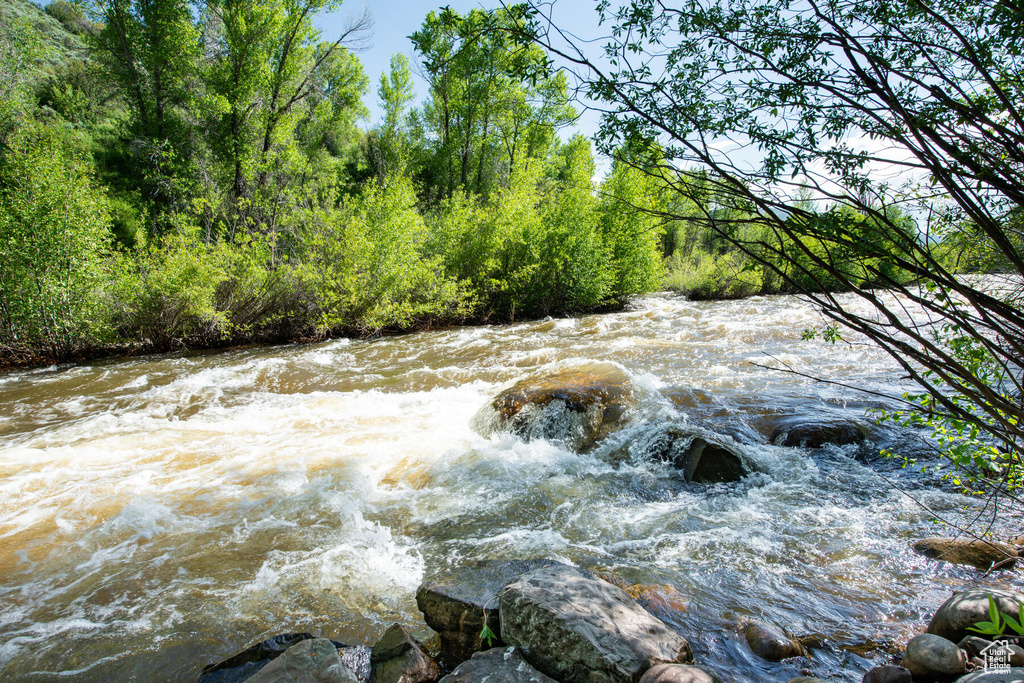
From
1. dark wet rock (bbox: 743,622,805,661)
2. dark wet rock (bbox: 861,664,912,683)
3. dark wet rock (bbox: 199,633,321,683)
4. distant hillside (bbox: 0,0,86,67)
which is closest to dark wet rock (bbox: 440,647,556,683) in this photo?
dark wet rock (bbox: 199,633,321,683)

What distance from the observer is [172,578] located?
389 cm

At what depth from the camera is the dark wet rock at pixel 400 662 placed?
2666 millimetres

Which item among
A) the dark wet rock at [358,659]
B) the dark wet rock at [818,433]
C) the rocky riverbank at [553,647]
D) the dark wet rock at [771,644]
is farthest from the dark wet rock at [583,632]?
the dark wet rock at [818,433]

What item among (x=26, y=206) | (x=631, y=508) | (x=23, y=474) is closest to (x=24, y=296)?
(x=26, y=206)

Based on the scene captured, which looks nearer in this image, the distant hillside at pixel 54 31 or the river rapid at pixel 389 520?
the river rapid at pixel 389 520

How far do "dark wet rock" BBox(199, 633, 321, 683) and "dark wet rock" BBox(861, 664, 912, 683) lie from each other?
3266 mm

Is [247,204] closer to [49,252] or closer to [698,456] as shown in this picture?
[49,252]

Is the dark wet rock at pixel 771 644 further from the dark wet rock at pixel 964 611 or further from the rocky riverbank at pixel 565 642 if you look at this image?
the dark wet rock at pixel 964 611

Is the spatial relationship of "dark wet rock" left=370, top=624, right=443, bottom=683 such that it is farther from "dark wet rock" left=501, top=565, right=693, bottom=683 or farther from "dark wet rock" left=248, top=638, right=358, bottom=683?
"dark wet rock" left=501, top=565, right=693, bottom=683

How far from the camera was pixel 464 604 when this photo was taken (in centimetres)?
304

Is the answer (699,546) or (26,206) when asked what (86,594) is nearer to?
(699,546)

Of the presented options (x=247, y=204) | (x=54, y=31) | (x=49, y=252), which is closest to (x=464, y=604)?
(x=49, y=252)

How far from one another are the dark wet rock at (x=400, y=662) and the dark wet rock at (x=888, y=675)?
7.65 ft

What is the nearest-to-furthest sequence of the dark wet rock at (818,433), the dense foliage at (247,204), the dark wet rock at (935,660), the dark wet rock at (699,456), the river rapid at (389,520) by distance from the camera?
the dark wet rock at (935,660) < the river rapid at (389,520) < the dark wet rock at (699,456) < the dark wet rock at (818,433) < the dense foliage at (247,204)
